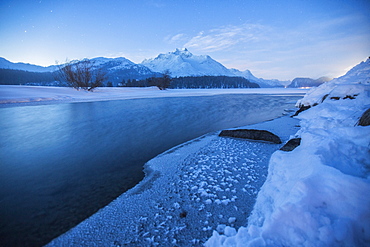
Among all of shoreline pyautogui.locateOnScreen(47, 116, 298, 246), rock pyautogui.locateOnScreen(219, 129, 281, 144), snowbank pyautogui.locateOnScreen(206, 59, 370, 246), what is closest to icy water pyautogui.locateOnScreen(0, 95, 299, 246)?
shoreline pyautogui.locateOnScreen(47, 116, 298, 246)

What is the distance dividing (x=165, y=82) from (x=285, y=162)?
1915 inches

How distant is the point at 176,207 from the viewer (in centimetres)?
271

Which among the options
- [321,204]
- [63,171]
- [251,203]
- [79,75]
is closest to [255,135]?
[251,203]

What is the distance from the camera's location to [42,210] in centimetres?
287

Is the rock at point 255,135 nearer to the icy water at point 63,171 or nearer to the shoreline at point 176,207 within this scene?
the shoreline at point 176,207

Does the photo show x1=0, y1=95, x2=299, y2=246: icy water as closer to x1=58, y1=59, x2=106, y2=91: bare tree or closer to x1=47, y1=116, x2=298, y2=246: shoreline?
x1=47, y1=116, x2=298, y2=246: shoreline

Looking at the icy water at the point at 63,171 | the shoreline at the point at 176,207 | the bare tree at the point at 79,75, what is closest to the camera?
the shoreline at the point at 176,207

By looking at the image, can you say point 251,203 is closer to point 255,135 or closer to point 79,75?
point 255,135

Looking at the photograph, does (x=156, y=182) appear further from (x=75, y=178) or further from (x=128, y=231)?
(x=75, y=178)

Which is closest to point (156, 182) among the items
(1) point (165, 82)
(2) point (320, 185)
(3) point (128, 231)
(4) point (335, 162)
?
(3) point (128, 231)

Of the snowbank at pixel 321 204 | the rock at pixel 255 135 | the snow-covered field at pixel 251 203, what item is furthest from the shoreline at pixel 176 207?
the rock at pixel 255 135

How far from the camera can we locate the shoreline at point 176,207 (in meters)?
2.23

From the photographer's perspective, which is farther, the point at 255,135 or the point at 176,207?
the point at 255,135

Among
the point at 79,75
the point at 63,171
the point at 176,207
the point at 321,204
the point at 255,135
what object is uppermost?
the point at 79,75
